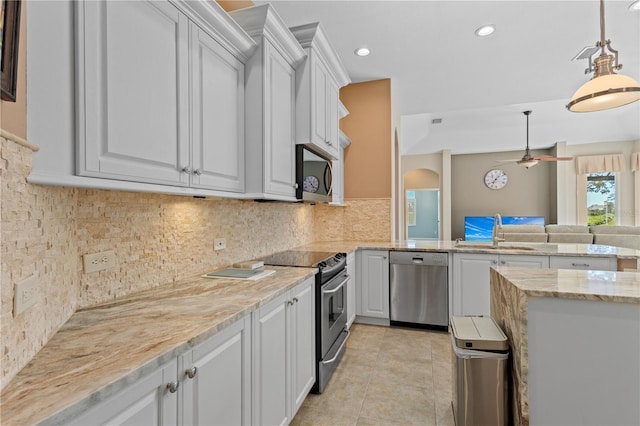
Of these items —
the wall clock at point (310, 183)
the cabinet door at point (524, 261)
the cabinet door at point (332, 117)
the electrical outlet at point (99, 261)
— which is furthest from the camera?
the cabinet door at point (524, 261)

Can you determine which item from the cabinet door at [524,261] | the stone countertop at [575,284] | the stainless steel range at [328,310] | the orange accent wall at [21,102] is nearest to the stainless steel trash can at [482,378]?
the stone countertop at [575,284]

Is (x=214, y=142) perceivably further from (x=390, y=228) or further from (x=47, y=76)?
(x=390, y=228)

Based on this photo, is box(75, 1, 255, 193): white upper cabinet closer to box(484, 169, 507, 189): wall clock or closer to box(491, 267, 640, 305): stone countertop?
box(491, 267, 640, 305): stone countertop

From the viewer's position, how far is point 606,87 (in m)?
1.82

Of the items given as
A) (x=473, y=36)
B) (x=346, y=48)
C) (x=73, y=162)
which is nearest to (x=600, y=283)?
(x=73, y=162)

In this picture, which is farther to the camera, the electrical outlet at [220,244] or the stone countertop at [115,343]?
the electrical outlet at [220,244]

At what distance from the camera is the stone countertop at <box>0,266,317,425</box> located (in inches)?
25.4

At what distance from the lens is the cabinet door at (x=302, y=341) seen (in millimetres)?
1748

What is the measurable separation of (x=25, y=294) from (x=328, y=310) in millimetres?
1745

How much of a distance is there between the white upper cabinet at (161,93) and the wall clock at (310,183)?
2.14ft

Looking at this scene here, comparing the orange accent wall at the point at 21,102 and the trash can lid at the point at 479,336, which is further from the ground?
the orange accent wall at the point at 21,102

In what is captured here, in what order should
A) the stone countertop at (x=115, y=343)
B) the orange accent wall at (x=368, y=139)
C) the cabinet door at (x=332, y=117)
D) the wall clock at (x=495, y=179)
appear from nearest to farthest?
the stone countertop at (x=115, y=343)
the cabinet door at (x=332, y=117)
the orange accent wall at (x=368, y=139)
the wall clock at (x=495, y=179)

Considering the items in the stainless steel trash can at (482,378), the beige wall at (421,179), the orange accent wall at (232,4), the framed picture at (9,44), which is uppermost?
the orange accent wall at (232,4)

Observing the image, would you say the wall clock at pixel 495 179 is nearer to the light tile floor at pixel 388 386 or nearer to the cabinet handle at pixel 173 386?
the light tile floor at pixel 388 386
